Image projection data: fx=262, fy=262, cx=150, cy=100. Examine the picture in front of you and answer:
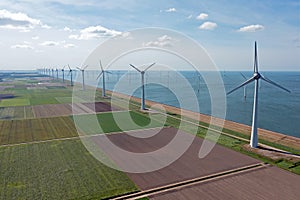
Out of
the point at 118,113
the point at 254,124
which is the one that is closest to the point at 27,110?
the point at 118,113

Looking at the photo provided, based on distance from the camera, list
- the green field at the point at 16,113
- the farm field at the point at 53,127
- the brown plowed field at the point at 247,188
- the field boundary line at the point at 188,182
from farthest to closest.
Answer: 1. the green field at the point at 16,113
2. the farm field at the point at 53,127
3. the field boundary line at the point at 188,182
4. the brown plowed field at the point at 247,188

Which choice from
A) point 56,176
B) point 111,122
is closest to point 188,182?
point 56,176

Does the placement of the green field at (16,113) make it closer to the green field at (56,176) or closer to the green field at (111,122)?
the green field at (111,122)

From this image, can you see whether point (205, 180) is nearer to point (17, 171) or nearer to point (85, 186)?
point (85, 186)

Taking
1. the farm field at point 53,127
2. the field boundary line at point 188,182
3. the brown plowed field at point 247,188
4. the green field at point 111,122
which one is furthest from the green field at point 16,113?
the brown plowed field at point 247,188

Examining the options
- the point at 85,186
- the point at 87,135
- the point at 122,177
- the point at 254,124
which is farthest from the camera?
the point at 87,135

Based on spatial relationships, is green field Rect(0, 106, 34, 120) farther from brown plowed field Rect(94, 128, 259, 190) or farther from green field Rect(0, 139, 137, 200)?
brown plowed field Rect(94, 128, 259, 190)
